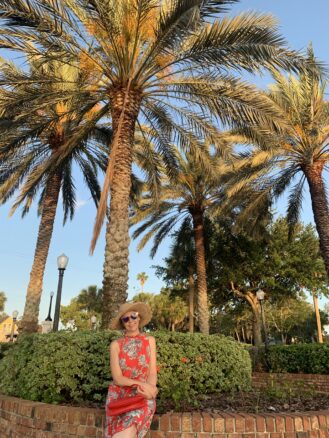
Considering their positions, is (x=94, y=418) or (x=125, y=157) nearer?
(x=94, y=418)

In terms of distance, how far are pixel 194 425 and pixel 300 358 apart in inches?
440

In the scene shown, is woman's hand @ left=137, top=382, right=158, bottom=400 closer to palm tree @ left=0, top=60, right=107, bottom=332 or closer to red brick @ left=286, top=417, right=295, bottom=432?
red brick @ left=286, top=417, right=295, bottom=432

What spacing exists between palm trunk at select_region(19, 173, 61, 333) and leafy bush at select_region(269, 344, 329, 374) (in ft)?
29.5

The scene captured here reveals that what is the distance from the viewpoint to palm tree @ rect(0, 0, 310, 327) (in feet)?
24.8

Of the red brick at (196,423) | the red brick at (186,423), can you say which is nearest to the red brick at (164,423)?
the red brick at (186,423)

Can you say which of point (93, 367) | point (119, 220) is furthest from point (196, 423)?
point (119, 220)

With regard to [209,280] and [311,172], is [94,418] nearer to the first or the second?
[311,172]

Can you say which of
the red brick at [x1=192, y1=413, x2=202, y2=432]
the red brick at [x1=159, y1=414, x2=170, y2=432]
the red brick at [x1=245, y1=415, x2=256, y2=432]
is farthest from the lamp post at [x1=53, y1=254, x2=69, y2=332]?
the red brick at [x1=245, y1=415, x2=256, y2=432]

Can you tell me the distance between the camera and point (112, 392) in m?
3.13

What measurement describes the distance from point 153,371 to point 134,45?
23.9 ft

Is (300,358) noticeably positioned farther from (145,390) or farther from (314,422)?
(145,390)

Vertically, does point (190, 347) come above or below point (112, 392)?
above

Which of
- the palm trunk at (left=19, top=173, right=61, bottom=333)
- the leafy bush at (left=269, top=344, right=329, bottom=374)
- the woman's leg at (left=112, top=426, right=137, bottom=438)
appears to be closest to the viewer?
the woman's leg at (left=112, top=426, right=137, bottom=438)

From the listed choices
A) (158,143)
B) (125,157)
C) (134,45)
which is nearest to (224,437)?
(125,157)
